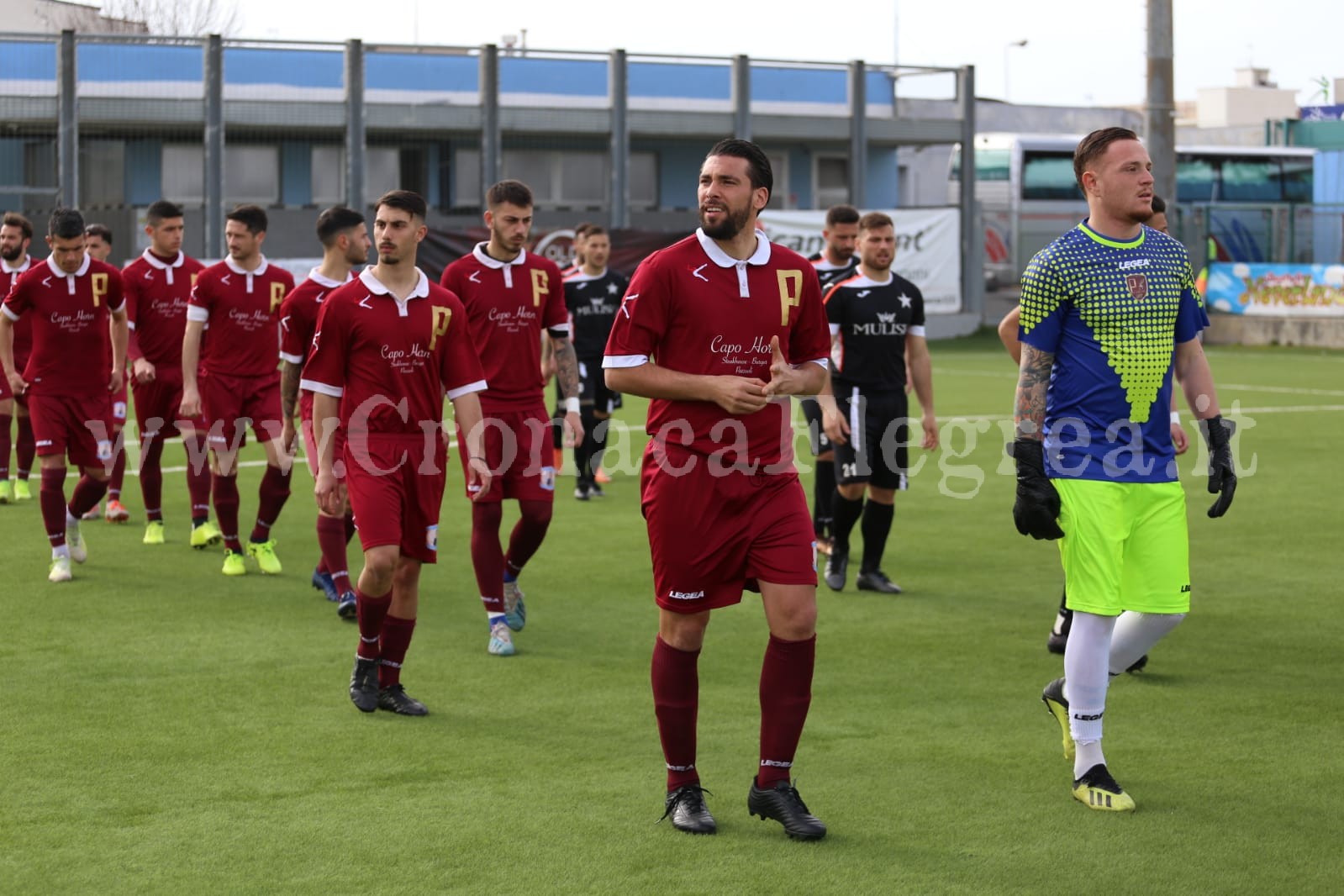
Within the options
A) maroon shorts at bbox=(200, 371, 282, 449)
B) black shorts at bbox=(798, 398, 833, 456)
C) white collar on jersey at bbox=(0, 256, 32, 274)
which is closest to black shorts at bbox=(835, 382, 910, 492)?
black shorts at bbox=(798, 398, 833, 456)

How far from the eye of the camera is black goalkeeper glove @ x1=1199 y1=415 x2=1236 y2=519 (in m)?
5.92

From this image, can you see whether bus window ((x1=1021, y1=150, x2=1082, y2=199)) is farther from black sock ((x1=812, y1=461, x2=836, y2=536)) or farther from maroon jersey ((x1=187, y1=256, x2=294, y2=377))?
maroon jersey ((x1=187, y1=256, x2=294, y2=377))

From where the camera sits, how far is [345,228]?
8602 mm

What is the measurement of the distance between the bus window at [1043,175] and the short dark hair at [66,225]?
32.9 m

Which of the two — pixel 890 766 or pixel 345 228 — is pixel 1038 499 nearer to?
pixel 890 766

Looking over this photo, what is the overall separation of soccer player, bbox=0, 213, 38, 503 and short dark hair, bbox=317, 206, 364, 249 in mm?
5092

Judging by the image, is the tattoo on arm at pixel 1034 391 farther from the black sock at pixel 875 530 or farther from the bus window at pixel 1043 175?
the bus window at pixel 1043 175

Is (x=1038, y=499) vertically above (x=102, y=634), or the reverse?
(x=1038, y=499)

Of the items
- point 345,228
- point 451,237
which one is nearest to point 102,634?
point 345,228

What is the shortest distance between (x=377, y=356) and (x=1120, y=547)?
3.10 metres

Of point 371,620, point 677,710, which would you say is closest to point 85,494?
point 371,620

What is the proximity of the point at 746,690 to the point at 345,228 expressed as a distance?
3198 mm

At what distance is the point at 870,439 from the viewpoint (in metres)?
9.77

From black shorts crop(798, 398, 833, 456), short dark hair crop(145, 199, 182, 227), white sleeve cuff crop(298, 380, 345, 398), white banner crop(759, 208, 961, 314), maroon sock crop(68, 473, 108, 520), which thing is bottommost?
maroon sock crop(68, 473, 108, 520)
